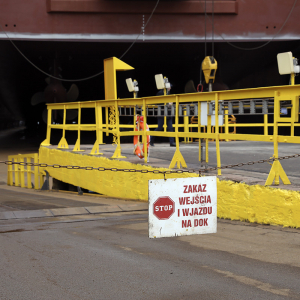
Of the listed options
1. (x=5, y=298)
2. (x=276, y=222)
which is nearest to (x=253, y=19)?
(x=276, y=222)

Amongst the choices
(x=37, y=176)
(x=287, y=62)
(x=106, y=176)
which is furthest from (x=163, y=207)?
(x=37, y=176)

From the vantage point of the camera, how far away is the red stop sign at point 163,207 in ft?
18.2

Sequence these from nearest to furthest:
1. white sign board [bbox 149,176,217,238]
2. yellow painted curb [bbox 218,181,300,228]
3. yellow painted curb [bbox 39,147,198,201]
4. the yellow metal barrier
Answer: white sign board [bbox 149,176,217,238]
yellow painted curb [bbox 218,181,300,228]
yellow painted curb [bbox 39,147,198,201]
the yellow metal barrier

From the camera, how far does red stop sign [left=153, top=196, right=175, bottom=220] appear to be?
554 centimetres

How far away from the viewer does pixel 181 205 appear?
5.59 metres

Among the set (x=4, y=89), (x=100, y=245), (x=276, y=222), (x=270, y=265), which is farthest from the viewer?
(x=4, y=89)

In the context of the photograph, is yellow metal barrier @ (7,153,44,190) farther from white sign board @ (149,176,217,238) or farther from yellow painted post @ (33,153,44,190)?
white sign board @ (149,176,217,238)

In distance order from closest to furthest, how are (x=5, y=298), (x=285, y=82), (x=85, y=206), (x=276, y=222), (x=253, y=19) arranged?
1. (x=5, y=298)
2. (x=276, y=222)
3. (x=85, y=206)
4. (x=253, y=19)
5. (x=285, y=82)

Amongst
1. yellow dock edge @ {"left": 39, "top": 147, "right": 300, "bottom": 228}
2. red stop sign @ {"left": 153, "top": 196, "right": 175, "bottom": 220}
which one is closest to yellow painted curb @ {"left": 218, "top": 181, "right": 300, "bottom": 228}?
yellow dock edge @ {"left": 39, "top": 147, "right": 300, "bottom": 228}

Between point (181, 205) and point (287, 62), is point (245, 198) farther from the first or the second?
point (287, 62)

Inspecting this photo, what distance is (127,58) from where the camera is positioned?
30.0m

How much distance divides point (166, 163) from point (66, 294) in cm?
611

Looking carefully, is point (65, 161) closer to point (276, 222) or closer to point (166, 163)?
point (166, 163)

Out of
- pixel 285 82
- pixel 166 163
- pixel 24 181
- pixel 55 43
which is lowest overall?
pixel 24 181
